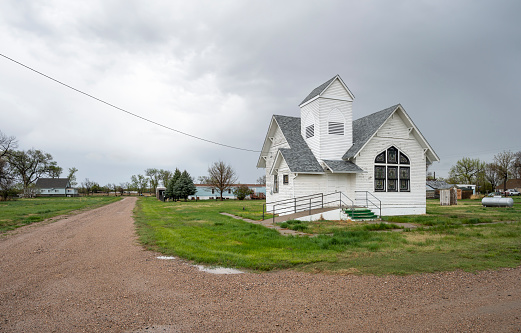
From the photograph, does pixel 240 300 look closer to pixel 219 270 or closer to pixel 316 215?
pixel 219 270

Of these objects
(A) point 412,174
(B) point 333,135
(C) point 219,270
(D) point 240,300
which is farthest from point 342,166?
(D) point 240,300

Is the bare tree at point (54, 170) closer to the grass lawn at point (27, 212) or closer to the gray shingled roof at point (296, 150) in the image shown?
the grass lawn at point (27, 212)

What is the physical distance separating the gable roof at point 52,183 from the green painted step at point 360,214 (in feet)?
399

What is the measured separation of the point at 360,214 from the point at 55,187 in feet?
399

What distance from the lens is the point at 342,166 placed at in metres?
22.0

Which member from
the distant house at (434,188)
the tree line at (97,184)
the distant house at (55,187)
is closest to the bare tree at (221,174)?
the tree line at (97,184)

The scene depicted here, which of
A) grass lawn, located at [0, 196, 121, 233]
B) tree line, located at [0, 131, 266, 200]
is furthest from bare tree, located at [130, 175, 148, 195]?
grass lawn, located at [0, 196, 121, 233]

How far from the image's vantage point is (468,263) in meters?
8.14

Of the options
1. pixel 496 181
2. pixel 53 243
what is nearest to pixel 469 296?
pixel 53 243

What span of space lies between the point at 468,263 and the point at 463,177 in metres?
98.4

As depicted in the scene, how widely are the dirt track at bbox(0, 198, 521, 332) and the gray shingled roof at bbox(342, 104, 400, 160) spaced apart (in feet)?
50.3

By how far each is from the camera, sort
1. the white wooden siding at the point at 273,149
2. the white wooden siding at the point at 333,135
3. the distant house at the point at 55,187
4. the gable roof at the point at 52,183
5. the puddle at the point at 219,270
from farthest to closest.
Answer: the gable roof at the point at 52,183 → the distant house at the point at 55,187 → the white wooden siding at the point at 273,149 → the white wooden siding at the point at 333,135 → the puddle at the point at 219,270

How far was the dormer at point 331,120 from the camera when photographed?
2302 cm

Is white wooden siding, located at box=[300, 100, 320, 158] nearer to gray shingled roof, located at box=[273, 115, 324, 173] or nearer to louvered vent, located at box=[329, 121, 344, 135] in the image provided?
gray shingled roof, located at box=[273, 115, 324, 173]
